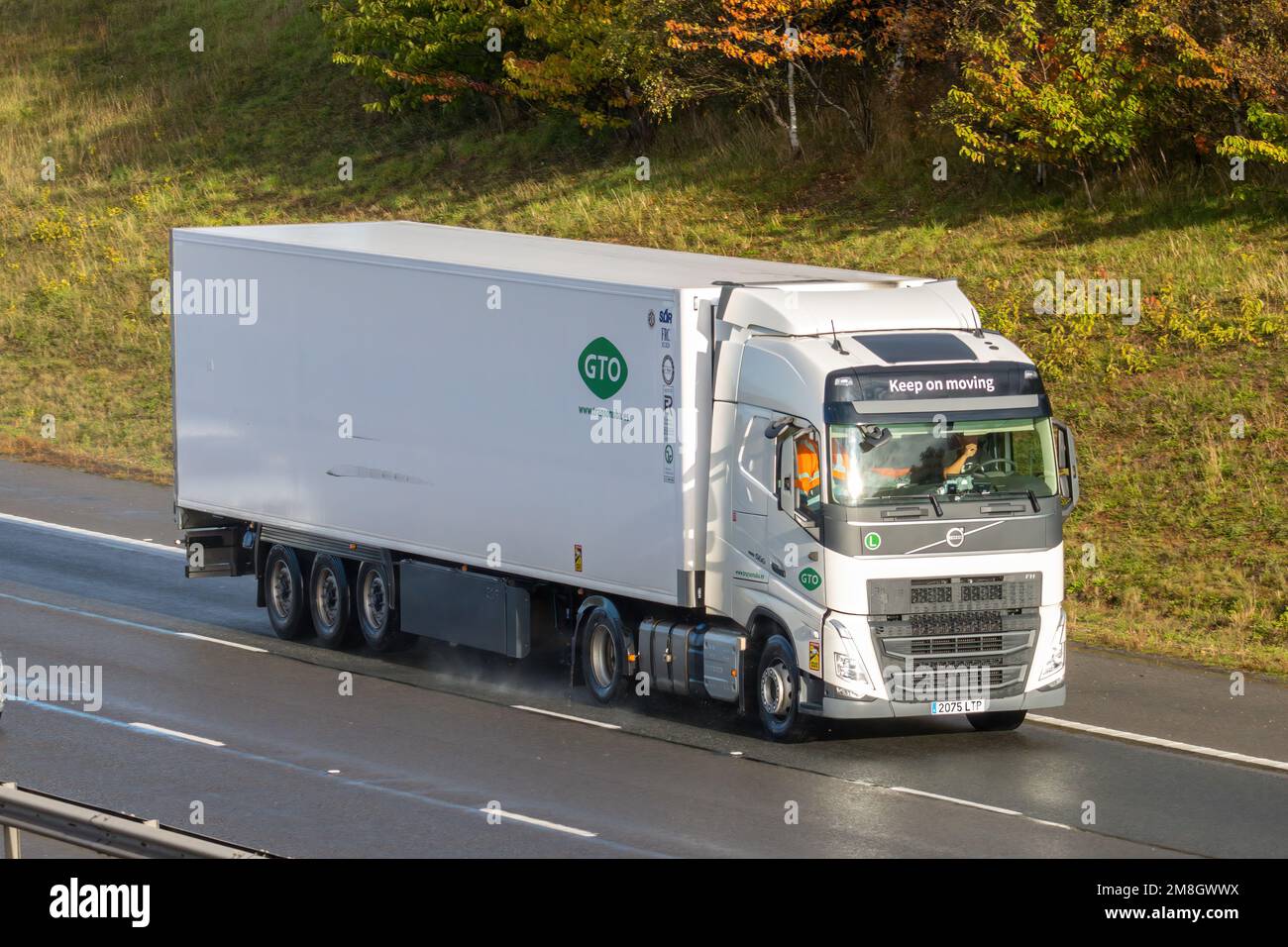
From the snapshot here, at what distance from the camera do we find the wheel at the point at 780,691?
15.5m

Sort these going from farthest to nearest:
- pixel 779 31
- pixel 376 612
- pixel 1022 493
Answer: pixel 779 31 < pixel 376 612 < pixel 1022 493

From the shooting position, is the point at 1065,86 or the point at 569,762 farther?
the point at 1065,86

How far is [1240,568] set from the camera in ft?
70.6

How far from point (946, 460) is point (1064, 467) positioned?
106 centimetres

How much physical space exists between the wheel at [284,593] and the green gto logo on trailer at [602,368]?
5.12 m

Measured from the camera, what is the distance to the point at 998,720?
16281 millimetres

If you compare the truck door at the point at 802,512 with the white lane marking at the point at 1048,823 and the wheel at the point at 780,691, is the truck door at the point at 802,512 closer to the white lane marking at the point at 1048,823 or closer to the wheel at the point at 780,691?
the wheel at the point at 780,691

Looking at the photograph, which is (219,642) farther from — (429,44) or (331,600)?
(429,44)

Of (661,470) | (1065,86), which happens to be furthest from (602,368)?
(1065,86)

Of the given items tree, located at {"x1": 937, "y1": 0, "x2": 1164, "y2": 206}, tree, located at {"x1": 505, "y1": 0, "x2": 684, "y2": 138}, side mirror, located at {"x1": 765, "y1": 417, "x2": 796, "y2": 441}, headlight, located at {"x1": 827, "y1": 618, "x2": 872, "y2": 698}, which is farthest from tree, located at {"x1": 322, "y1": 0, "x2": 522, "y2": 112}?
headlight, located at {"x1": 827, "y1": 618, "x2": 872, "y2": 698}

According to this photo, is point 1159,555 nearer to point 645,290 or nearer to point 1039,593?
point 1039,593

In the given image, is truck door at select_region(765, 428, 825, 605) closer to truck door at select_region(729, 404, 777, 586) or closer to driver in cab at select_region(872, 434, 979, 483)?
truck door at select_region(729, 404, 777, 586)

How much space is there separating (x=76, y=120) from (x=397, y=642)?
114 feet

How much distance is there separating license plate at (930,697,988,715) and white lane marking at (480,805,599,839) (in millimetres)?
3475
